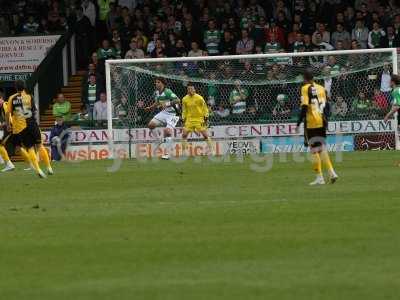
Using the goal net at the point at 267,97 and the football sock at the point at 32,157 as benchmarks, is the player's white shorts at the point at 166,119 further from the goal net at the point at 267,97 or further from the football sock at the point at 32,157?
the football sock at the point at 32,157

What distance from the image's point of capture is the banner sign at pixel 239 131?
32750mm

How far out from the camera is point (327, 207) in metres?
16.0

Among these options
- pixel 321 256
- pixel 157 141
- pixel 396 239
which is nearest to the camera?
pixel 321 256

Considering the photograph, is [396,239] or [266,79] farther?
[266,79]

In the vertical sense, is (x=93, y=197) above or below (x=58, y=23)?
below

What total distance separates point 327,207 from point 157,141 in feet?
57.5

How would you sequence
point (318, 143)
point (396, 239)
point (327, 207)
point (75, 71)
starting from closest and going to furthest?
point (396, 239) < point (327, 207) < point (318, 143) < point (75, 71)

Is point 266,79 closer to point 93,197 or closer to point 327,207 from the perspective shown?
point 93,197

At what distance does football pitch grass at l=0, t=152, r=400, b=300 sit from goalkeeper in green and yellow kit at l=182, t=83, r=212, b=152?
904cm

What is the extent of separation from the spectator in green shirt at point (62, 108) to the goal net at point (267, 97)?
2067 mm

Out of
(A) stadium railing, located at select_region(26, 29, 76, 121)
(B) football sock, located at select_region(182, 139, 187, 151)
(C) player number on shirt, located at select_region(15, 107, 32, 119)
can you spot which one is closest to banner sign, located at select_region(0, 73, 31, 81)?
(A) stadium railing, located at select_region(26, 29, 76, 121)

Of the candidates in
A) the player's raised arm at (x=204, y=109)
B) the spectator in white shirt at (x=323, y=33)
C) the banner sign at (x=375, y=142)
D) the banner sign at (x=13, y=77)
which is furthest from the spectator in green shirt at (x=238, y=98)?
the banner sign at (x=13, y=77)

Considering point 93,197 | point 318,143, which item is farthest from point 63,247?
point 318,143

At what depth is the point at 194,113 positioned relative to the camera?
3103 centimetres
